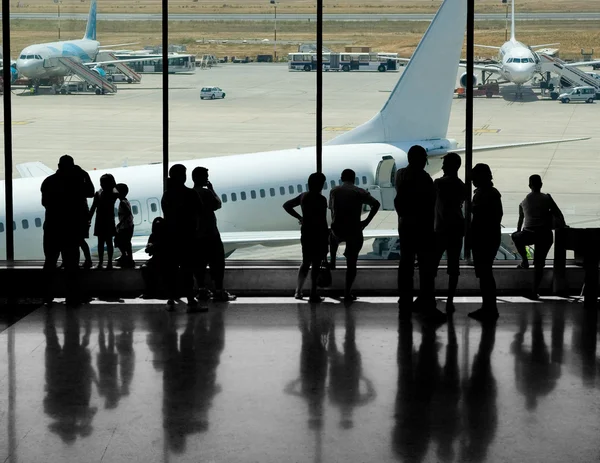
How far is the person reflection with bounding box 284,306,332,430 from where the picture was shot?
21.0 ft

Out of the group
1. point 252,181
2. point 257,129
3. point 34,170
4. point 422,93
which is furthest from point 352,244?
point 257,129

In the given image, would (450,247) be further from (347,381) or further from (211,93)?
(211,93)

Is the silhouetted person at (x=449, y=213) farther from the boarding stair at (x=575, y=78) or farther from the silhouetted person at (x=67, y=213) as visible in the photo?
the boarding stair at (x=575, y=78)

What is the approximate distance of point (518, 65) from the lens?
154 feet

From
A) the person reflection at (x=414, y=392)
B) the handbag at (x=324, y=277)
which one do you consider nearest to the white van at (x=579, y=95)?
the handbag at (x=324, y=277)

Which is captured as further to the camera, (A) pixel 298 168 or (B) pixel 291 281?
(A) pixel 298 168

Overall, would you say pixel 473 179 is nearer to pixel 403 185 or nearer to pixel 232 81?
pixel 403 185

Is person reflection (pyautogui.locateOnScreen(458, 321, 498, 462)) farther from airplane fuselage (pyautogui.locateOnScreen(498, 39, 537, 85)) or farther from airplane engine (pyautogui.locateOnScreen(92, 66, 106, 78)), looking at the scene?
airplane fuselage (pyautogui.locateOnScreen(498, 39, 537, 85))

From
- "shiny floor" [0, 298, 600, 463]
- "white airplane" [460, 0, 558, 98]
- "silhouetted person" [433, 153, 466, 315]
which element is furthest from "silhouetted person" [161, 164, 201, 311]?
"white airplane" [460, 0, 558, 98]

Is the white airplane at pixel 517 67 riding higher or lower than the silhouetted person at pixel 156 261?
higher

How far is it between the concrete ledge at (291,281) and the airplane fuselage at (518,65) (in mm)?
35769

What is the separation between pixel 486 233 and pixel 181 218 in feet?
8.97

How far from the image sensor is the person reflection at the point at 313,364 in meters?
6.39

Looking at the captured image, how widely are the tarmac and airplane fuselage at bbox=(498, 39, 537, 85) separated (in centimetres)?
336
